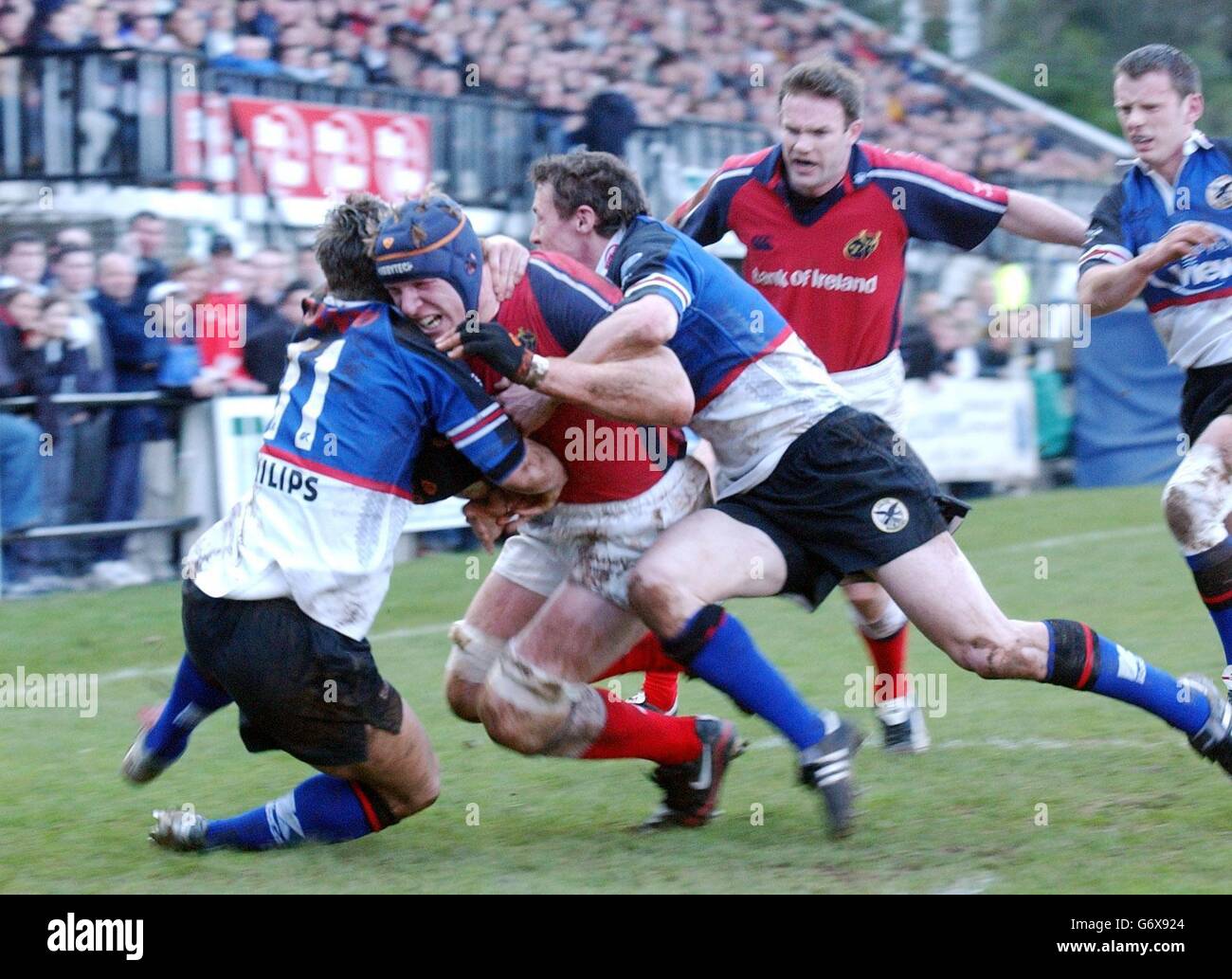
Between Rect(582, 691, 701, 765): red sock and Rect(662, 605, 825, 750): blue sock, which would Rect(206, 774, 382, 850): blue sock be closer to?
Rect(582, 691, 701, 765): red sock

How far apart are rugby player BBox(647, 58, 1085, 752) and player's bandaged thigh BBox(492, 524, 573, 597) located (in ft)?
2.84

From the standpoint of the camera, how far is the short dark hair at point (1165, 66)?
5.65 meters

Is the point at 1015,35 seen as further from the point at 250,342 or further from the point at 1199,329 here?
the point at 1199,329

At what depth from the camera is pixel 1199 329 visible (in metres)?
5.90

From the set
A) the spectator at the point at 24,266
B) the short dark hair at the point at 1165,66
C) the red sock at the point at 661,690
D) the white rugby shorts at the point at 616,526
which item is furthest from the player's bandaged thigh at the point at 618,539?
the spectator at the point at 24,266

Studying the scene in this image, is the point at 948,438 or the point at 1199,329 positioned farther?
the point at 948,438

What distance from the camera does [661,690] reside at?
595cm

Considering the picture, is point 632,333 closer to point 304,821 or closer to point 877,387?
point 304,821

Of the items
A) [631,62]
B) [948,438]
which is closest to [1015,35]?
[631,62]

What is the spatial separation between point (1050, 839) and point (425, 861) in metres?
1.65

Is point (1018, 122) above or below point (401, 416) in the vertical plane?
above

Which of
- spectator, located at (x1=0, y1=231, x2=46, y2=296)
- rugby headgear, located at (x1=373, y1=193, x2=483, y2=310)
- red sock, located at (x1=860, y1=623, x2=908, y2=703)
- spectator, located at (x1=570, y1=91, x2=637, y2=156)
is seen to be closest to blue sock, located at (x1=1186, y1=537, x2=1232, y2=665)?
red sock, located at (x1=860, y1=623, x2=908, y2=703)

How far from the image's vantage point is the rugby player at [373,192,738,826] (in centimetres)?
452

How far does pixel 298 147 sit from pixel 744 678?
8.35 metres
